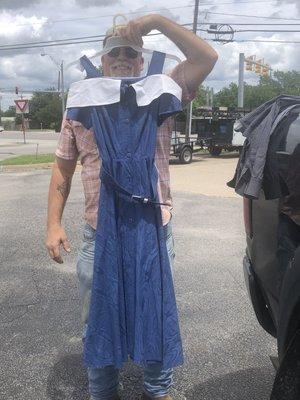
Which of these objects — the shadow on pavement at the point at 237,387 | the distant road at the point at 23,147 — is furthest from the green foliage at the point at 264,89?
the shadow on pavement at the point at 237,387

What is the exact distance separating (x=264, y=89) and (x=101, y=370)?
73.9 m

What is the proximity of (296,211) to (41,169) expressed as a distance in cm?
1562

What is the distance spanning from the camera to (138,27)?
233 cm

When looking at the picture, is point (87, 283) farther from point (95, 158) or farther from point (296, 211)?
point (296, 211)

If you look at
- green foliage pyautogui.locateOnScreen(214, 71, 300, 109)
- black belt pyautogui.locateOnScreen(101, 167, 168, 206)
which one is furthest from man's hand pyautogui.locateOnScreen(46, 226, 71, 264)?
green foliage pyautogui.locateOnScreen(214, 71, 300, 109)

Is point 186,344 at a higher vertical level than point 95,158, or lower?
lower

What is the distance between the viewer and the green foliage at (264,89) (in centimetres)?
7200

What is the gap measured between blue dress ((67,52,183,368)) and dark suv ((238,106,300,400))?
48 centimetres

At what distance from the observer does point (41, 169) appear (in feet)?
56.4

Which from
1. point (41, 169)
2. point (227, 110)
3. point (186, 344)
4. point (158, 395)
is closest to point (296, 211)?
point (158, 395)

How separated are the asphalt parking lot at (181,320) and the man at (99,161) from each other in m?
0.46

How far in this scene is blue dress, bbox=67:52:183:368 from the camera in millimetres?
2369

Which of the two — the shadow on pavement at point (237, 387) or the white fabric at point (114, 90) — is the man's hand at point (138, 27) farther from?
the shadow on pavement at point (237, 387)

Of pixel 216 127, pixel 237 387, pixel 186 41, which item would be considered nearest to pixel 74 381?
pixel 237 387
